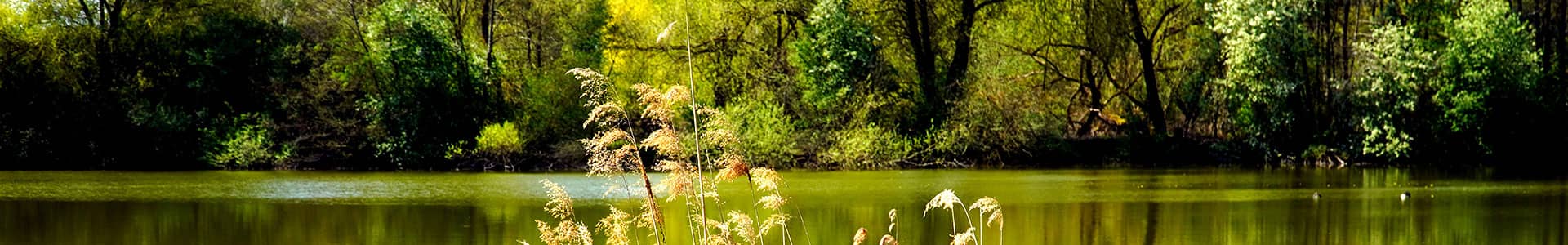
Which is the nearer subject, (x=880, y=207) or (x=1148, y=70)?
(x=880, y=207)

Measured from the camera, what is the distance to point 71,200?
797 inches

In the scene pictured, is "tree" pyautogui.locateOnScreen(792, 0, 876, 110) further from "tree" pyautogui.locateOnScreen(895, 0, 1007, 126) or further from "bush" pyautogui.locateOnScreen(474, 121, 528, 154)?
"bush" pyautogui.locateOnScreen(474, 121, 528, 154)

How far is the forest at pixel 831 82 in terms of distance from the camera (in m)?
30.8

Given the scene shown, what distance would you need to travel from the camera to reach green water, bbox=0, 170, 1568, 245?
14.5 meters

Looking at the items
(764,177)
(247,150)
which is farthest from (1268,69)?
(764,177)

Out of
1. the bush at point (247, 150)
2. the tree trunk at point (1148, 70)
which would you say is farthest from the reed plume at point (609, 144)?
the bush at point (247, 150)

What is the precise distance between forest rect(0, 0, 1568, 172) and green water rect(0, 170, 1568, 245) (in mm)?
3801

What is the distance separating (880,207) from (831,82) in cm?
1384

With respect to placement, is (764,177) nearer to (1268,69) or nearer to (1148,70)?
(1268,69)

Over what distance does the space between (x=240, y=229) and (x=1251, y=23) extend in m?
19.8

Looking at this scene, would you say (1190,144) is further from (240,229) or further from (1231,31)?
(240,229)

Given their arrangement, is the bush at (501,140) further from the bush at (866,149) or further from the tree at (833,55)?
the bush at (866,149)

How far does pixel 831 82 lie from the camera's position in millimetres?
32281

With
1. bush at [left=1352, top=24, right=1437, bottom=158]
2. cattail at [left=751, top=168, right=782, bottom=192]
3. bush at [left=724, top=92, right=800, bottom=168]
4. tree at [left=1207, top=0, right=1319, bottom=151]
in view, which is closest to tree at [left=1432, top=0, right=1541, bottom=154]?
bush at [left=1352, top=24, right=1437, bottom=158]
